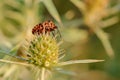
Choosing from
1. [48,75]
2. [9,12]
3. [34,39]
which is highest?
[9,12]

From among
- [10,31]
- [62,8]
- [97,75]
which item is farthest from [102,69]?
[10,31]

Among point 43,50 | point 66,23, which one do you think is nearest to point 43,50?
point 43,50

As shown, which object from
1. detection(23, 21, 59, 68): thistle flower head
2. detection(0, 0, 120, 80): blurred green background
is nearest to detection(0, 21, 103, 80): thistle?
detection(23, 21, 59, 68): thistle flower head

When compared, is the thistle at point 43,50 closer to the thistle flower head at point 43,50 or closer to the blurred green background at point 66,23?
the thistle flower head at point 43,50

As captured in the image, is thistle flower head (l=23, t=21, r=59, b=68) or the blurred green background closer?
thistle flower head (l=23, t=21, r=59, b=68)

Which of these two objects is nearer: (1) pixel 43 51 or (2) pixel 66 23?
(1) pixel 43 51

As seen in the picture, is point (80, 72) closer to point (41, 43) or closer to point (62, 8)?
point (62, 8)

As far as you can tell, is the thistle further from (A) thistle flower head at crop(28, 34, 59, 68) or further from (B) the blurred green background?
(B) the blurred green background

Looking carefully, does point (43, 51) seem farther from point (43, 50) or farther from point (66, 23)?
point (66, 23)

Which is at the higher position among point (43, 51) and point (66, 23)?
point (66, 23)

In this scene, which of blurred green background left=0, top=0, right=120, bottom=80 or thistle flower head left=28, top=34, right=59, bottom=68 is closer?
thistle flower head left=28, top=34, right=59, bottom=68

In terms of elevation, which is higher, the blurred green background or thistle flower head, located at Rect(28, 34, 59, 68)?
the blurred green background
